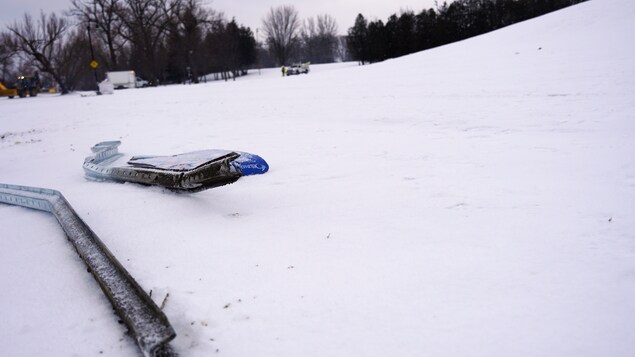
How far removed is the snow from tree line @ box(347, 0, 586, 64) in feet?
124

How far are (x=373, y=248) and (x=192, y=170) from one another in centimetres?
187

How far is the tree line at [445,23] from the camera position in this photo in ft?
130

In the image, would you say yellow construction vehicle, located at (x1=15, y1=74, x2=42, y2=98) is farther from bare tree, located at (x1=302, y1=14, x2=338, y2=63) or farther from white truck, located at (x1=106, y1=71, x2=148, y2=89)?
bare tree, located at (x1=302, y1=14, x2=338, y2=63)

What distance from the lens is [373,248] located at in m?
2.59

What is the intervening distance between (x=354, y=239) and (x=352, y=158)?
8.60 ft

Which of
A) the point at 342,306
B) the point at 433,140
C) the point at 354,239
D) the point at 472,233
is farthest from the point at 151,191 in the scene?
the point at 433,140

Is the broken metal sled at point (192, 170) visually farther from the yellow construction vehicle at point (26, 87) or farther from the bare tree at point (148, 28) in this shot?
the bare tree at point (148, 28)

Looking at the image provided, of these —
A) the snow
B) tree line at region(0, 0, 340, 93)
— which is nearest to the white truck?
tree line at region(0, 0, 340, 93)

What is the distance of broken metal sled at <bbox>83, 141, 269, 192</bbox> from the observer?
125 inches

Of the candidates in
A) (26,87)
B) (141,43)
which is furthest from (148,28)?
→ (26,87)

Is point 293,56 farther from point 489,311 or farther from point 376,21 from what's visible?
point 489,311

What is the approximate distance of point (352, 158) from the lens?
5246 millimetres

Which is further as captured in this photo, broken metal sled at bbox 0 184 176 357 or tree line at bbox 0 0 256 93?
tree line at bbox 0 0 256 93

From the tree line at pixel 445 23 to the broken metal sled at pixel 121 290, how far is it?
43746mm
